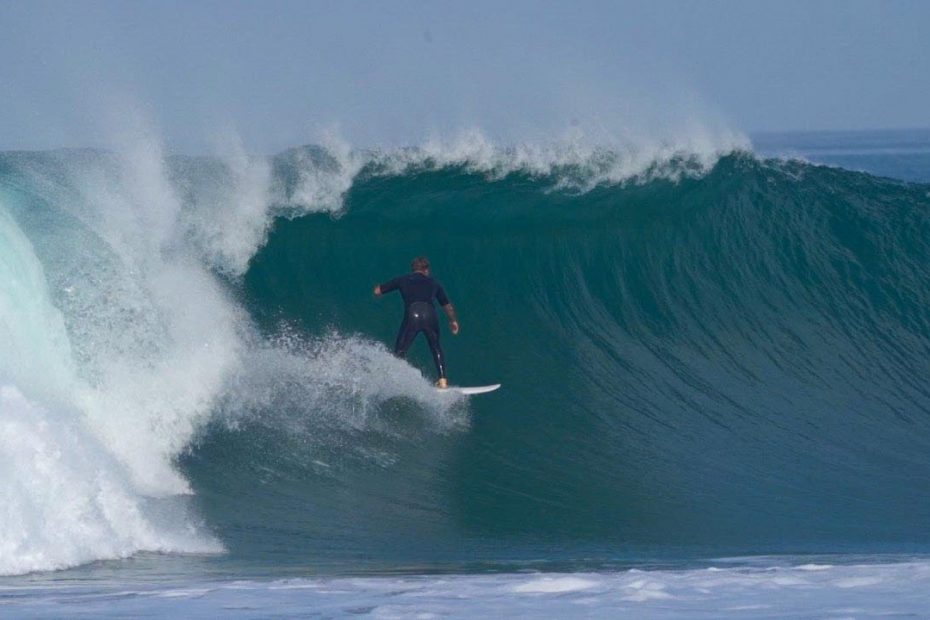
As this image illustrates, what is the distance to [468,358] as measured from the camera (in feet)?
36.3

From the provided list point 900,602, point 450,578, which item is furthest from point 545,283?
point 900,602

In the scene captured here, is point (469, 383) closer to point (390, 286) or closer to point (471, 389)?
point (471, 389)

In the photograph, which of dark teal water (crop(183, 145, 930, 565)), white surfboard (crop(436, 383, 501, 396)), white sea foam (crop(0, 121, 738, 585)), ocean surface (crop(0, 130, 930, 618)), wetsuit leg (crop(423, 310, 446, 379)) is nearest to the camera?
ocean surface (crop(0, 130, 930, 618))

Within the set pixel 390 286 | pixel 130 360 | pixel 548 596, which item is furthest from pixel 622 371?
pixel 548 596

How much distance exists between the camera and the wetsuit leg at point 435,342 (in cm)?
981

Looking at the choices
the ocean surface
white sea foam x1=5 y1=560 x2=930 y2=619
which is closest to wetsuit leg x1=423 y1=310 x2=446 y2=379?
the ocean surface

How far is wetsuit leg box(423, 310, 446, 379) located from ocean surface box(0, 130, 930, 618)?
17 centimetres

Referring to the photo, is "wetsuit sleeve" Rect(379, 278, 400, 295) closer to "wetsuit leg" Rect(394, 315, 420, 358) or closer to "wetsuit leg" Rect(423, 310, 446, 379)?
"wetsuit leg" Rect(394, 315, 420, 358)

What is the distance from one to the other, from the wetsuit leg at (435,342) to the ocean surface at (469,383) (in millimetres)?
169

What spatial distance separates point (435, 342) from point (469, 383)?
33.5 inches

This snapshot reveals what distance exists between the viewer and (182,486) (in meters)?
8.27

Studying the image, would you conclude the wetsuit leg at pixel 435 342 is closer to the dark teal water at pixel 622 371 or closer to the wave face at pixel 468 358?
the wave face at pixel 468 358

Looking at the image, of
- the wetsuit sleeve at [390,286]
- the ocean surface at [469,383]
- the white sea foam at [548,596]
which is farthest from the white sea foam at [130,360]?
the white sea foam at [548,596]

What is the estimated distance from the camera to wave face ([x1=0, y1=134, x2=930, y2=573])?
25.6ft
